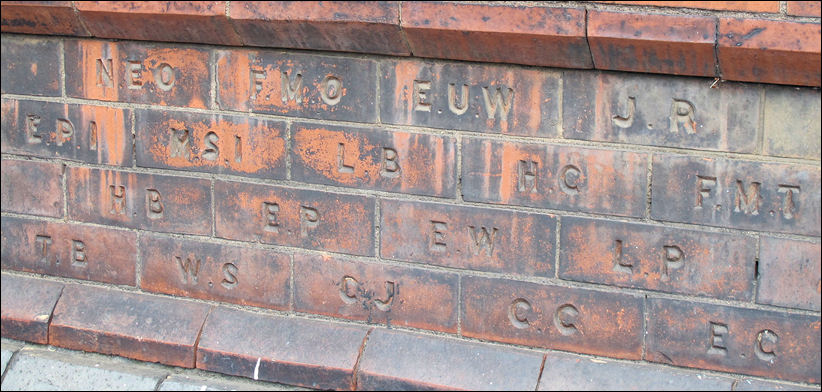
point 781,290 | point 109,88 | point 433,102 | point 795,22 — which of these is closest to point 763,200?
point 781,290

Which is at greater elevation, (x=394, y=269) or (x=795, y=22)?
(x=795, y=22)

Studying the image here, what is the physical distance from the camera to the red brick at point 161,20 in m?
3.43

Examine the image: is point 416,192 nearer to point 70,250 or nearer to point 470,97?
point 470,97

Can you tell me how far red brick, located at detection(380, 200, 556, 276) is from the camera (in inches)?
130

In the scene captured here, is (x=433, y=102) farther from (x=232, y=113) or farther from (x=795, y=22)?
(x=795, y=22)

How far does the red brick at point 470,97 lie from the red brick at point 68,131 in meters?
1.19

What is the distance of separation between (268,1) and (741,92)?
66.7 inches

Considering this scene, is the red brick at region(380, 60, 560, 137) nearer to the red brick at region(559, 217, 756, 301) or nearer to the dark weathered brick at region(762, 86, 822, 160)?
the red brick at region(559, 217, 756, 301)

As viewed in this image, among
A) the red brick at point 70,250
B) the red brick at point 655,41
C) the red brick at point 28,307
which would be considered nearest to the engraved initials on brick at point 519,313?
the red brick at point 655,41

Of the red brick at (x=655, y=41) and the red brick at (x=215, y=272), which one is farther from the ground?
the red brick at (x=655, y=41)

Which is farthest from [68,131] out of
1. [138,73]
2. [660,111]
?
[660,111]

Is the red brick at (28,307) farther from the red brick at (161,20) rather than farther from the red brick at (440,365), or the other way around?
the red brick at (440,365)

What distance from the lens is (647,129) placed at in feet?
10.2

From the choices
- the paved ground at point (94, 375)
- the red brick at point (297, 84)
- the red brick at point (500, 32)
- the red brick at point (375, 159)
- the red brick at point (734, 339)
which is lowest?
the paved ground at point (94, 375)
